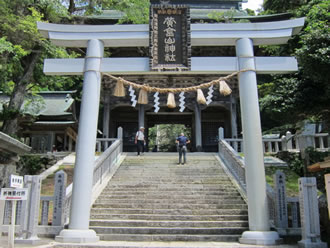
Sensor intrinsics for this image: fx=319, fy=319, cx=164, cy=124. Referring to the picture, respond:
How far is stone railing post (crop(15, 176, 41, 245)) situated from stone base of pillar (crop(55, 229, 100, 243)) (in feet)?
1.78

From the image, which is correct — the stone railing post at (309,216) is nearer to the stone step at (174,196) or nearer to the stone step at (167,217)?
the stone step at (167,217)

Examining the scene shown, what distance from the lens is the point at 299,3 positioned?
16.0m

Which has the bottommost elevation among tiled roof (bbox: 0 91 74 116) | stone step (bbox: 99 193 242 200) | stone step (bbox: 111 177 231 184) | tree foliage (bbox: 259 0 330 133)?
stone step (bbox: 99 193 242 200)

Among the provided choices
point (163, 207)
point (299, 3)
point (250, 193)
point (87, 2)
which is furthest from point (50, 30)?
point (299, 3)

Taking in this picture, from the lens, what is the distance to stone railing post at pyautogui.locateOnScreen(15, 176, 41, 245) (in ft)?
22.4

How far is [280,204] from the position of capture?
25.9 ft

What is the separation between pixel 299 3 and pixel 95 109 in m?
13.1

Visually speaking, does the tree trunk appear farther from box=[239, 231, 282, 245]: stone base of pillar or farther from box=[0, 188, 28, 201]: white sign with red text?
box=[239, 231, 282, 245]: stone base of pillar

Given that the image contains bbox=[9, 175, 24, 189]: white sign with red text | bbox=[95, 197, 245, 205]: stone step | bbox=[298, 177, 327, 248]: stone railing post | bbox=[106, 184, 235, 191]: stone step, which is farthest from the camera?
bbox=[106, 184, 235, 191]: stone step

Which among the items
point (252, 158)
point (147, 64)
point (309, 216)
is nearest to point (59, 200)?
point (147, 64)

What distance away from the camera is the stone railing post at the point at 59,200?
787 cm

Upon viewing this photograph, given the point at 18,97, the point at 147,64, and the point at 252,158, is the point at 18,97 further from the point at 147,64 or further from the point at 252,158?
the point at 252,158

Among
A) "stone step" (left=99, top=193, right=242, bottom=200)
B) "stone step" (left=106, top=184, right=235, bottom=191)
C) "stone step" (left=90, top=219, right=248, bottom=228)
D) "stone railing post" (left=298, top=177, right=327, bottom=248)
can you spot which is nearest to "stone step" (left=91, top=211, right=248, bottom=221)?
"stone step" (left=90, top=219, right=248, bottom=228)

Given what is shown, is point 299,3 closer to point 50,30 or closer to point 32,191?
point 50,30
